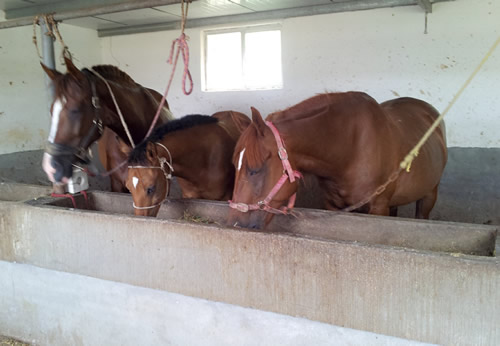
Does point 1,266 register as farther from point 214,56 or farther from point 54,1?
point 214,56

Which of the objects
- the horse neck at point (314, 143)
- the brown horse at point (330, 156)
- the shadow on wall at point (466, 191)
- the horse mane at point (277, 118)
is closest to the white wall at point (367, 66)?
the shadow on wall at point (466, 191)

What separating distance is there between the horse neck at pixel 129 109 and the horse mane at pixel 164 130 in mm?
307

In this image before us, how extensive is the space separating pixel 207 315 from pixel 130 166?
3.21 ft

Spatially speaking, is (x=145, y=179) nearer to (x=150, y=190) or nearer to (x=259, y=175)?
(x=150, y=190)

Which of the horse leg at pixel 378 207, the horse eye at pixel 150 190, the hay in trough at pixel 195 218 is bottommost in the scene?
the hay in trough at pixel 195 218

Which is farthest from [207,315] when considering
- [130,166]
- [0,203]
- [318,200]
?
[318,200]

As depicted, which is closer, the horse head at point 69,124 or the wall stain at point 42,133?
the horse head at point 69,124

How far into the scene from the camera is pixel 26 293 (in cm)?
233

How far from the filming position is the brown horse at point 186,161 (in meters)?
2.21

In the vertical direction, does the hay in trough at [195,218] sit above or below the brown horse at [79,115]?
below

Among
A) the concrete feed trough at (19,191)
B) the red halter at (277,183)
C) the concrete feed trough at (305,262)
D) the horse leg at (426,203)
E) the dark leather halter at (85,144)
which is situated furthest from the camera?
the horse leg at (426,203)

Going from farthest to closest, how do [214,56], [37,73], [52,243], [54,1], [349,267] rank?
[214,56]
[37,73]
[54,1]
[52,243]
[349,267]

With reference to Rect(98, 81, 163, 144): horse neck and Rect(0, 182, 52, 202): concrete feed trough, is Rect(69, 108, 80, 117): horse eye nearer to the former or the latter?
Rect(98, 81, 163, 144): horse neck

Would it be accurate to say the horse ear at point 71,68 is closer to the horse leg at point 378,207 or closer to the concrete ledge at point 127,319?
the concrete ledge at point 127,319
